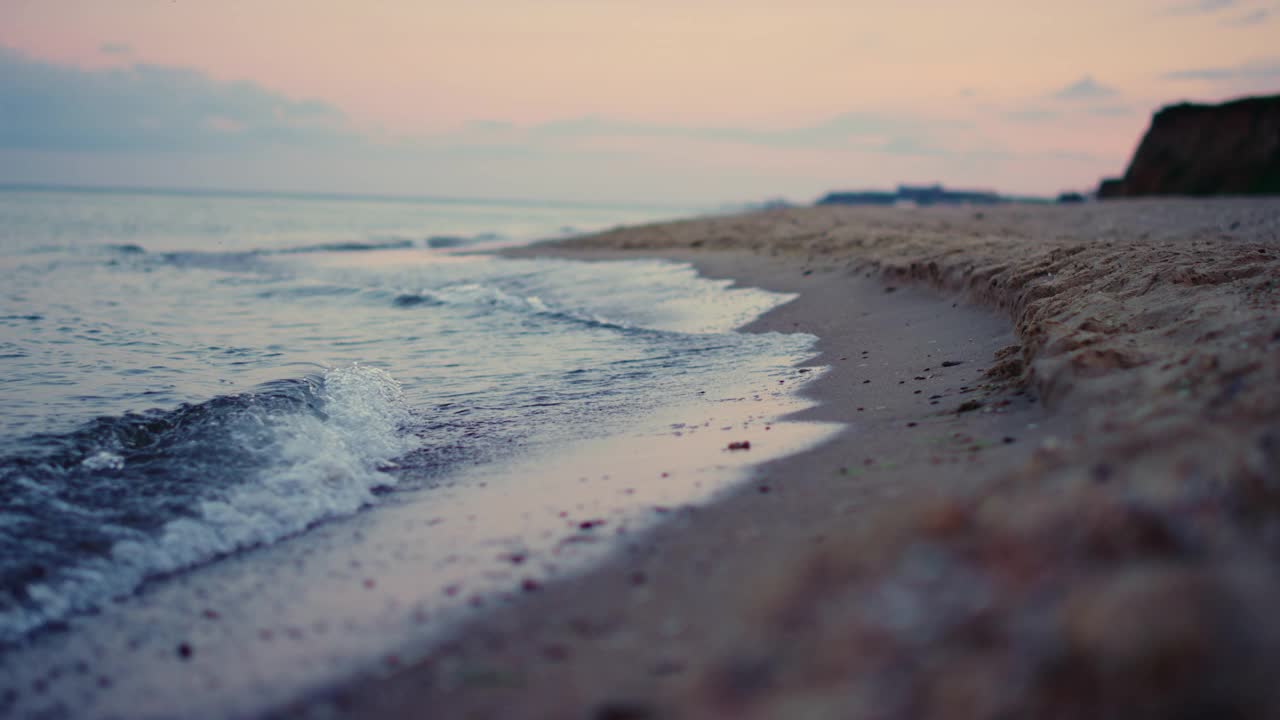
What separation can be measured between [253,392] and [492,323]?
4494 mm

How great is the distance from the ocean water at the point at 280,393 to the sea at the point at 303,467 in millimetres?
25

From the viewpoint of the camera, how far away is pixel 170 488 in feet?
13.6

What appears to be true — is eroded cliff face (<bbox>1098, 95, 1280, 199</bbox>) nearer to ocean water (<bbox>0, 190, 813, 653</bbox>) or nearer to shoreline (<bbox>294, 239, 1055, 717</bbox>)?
ocean water (<bbox>0, 190, 813, 653</bbox>)

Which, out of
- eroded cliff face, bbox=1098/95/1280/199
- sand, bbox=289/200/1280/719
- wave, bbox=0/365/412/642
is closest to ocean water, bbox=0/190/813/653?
wave, bbox=0/365/412/642

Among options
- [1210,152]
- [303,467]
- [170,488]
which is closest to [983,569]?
[303,467]

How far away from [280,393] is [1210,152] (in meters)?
33.7

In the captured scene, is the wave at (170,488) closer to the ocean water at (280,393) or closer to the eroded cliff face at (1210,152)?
the ocean water at (280,393)

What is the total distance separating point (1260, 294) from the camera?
4570mm

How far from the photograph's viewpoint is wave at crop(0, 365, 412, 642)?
3.21 metres

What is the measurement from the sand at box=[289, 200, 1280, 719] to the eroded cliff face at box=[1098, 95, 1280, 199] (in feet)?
93.8

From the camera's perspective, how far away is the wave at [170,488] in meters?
3.21

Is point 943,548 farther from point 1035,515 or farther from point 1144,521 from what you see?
point 1144,521

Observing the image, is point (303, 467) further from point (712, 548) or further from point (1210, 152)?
point (1210, 152)

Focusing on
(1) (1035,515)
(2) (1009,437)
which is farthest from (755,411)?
(1) (1035,515)
